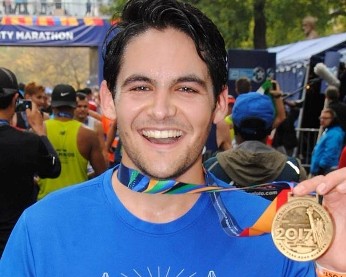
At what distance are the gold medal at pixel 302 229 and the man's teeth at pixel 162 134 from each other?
365 mm

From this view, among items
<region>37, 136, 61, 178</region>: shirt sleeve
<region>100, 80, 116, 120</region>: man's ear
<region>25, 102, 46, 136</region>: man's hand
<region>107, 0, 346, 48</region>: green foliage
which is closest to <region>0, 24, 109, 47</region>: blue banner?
<region>107, 0, 346, 48</region>: green foliage

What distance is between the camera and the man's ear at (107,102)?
1.88 m

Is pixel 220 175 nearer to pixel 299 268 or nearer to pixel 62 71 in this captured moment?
pixel 299 268

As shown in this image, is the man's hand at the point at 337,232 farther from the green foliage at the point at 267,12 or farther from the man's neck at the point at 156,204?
the green foliage at the point at 267,12

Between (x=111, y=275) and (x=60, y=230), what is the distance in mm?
185

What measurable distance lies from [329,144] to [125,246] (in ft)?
21.4

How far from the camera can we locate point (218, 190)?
1.64 meters

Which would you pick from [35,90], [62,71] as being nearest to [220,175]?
[35,90]

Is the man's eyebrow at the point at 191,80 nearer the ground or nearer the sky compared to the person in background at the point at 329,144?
nearer the sky

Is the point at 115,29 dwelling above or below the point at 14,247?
above

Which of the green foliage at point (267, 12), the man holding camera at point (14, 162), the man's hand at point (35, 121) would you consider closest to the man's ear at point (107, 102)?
the man holding camera at point (14, 162)

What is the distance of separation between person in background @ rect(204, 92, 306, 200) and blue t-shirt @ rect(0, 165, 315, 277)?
80.8 inches

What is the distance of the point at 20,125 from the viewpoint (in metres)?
6.62

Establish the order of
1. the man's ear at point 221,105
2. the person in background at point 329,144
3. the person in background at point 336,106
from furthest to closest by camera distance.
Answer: the person in background at point 336,106 < the person in background at point 329,144 < the man's ear at point 221,105
